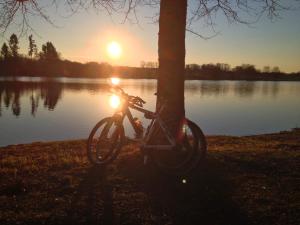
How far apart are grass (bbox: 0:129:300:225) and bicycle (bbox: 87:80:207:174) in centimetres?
22

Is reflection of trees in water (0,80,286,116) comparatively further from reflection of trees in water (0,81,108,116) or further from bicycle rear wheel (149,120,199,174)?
bicycle rear wheel (149,120,199,174)

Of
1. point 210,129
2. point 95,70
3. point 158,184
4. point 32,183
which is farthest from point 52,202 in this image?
point 95,70

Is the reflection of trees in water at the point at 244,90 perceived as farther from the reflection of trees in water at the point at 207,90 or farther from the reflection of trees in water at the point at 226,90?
the reflection of trees in water at the point at 207,90

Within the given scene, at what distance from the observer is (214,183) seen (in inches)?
227

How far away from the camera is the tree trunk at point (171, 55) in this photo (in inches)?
267

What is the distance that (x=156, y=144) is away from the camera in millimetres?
6387

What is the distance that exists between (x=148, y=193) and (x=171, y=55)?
278cm

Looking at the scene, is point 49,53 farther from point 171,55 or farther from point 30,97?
point 171,55

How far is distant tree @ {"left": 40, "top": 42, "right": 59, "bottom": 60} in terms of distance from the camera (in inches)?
5960

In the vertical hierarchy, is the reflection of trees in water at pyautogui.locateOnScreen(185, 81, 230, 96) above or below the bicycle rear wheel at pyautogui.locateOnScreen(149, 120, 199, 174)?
below

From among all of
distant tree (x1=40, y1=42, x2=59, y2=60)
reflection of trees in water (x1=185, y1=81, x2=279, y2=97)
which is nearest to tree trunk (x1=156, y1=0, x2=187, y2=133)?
reflection of trees in water (x1=185, y1=81, x2=279, y2=97)

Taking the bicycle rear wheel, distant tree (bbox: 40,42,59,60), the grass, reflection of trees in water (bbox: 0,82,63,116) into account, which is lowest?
reflection of trees in water (bbox: 0,82,63,116)

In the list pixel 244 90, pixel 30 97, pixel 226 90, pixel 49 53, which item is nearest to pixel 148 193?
pixel 30 97

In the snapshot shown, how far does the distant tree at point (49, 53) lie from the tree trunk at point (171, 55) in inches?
5954
